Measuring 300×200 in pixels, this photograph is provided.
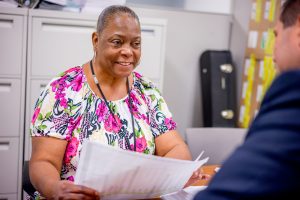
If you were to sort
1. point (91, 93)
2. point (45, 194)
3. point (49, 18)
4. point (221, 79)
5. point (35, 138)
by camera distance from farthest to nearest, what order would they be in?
point (221, 79)
point (49, 18)
point (91, 93)
point (35, 138)
point (45, 194)

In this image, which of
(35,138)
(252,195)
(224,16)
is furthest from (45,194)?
(224,16)

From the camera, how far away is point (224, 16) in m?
3.59

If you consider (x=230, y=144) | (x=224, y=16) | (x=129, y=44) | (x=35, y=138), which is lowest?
(x=230, y=144)

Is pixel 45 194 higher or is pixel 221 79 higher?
pixel 221 79

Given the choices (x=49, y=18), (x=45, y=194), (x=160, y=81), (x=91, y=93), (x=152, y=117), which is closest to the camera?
(x=45, y=194)

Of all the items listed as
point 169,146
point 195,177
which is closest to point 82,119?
point 169,146

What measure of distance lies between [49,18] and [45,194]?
152 cm

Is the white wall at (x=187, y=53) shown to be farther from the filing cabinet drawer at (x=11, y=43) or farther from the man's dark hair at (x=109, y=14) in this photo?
the man's dark hair at (x=109, y=14)

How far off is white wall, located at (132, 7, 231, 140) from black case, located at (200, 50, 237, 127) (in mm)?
129

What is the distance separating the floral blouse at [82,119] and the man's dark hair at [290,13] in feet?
3.20

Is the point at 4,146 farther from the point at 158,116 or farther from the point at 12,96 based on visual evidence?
the point at 158,116

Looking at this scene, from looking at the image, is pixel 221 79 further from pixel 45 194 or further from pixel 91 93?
pixel 45 194

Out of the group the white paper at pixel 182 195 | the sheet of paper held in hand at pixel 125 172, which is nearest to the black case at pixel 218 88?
the white paper at pixel 182 195

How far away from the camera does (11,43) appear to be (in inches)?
99.7
